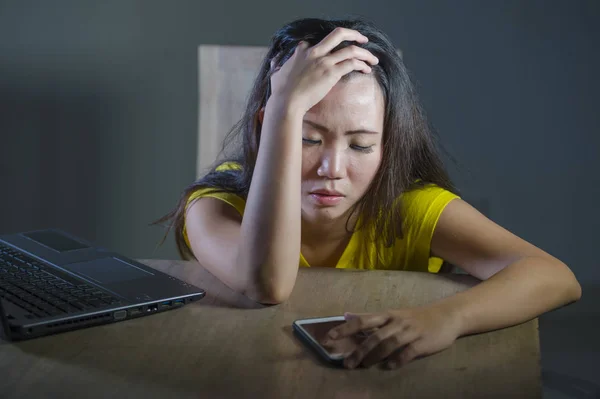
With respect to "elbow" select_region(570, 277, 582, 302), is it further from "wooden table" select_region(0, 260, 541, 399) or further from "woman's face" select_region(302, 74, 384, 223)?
"woman's face" select_region(302, 74, 384, 223)

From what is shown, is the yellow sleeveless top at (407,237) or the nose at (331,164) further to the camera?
the yellow sleeveless top at (407,237)

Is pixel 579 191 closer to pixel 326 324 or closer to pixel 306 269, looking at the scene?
pixel 306 269

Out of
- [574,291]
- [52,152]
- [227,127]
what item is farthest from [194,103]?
[574,291]

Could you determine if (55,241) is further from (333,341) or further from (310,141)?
(333,341)

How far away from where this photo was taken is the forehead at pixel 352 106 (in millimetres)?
1267

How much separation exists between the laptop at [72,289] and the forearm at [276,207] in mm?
104

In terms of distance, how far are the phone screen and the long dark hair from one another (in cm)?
43

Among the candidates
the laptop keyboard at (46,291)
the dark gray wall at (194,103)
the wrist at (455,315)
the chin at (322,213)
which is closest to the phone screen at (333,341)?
the wrist at (455,315)

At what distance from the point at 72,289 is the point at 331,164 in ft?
1.40

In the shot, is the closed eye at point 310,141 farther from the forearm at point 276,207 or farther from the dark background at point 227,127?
the dark background at point 227,127

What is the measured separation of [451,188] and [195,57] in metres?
1.48

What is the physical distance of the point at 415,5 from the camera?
8.64 ft

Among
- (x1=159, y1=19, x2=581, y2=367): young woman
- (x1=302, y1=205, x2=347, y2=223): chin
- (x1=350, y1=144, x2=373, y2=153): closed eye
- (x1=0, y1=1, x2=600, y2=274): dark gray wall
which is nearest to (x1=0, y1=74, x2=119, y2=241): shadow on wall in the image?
(x1=0, y1=1, x2=600, y2=274): dark gray wall

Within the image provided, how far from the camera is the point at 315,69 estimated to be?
124cm
